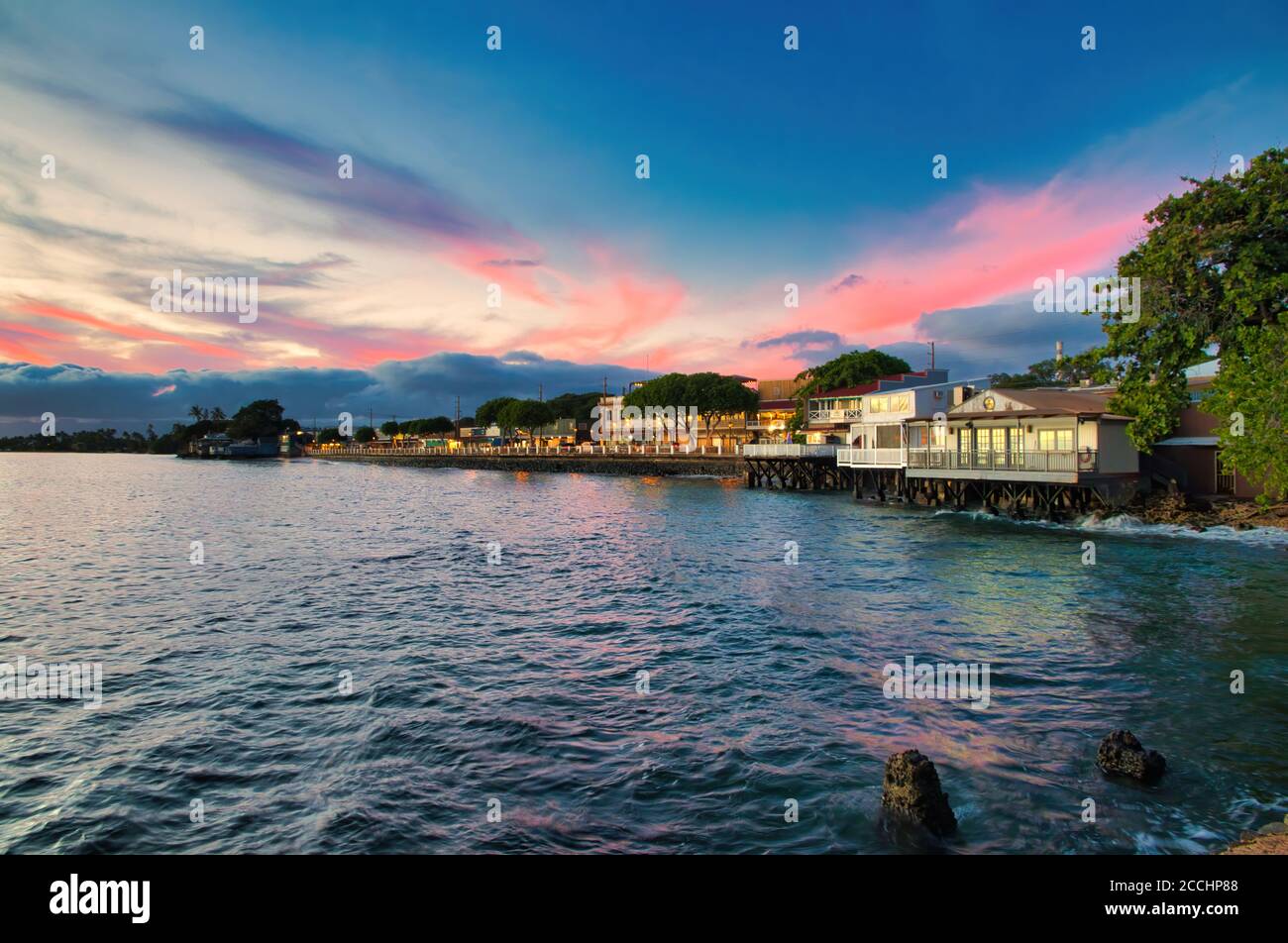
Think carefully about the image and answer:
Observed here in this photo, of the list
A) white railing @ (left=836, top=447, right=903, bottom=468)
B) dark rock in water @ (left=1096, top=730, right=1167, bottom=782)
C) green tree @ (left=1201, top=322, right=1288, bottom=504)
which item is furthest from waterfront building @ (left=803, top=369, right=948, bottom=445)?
dark rock in water @ (left=1096, top=730, right=1167, bottom=782)

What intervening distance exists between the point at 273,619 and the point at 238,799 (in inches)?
419

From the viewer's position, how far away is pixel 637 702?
38.7 feet

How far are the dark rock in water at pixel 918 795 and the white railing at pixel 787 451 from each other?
183 ft

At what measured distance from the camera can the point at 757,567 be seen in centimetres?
2464

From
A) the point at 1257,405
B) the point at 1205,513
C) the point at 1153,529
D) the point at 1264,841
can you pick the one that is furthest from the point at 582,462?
the point at 1264,841

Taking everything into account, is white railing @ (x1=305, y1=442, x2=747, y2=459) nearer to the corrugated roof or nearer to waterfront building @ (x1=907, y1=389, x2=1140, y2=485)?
waterfront building @ (x1=907, y1=389, x2=1140, y2=485)

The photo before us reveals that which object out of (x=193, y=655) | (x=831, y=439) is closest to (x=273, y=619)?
(x=193, y=655)

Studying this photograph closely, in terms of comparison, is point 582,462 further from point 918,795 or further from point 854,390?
point 918,795

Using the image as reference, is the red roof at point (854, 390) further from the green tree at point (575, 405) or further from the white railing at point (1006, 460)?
the green tree at point (575, 405)

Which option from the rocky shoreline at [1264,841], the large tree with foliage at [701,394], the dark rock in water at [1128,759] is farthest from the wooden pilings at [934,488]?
the large tree with foliage at [701,394]

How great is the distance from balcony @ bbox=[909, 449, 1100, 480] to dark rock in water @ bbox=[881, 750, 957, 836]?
31016mm

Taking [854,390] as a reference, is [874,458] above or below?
below

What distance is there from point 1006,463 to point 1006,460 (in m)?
0.17
